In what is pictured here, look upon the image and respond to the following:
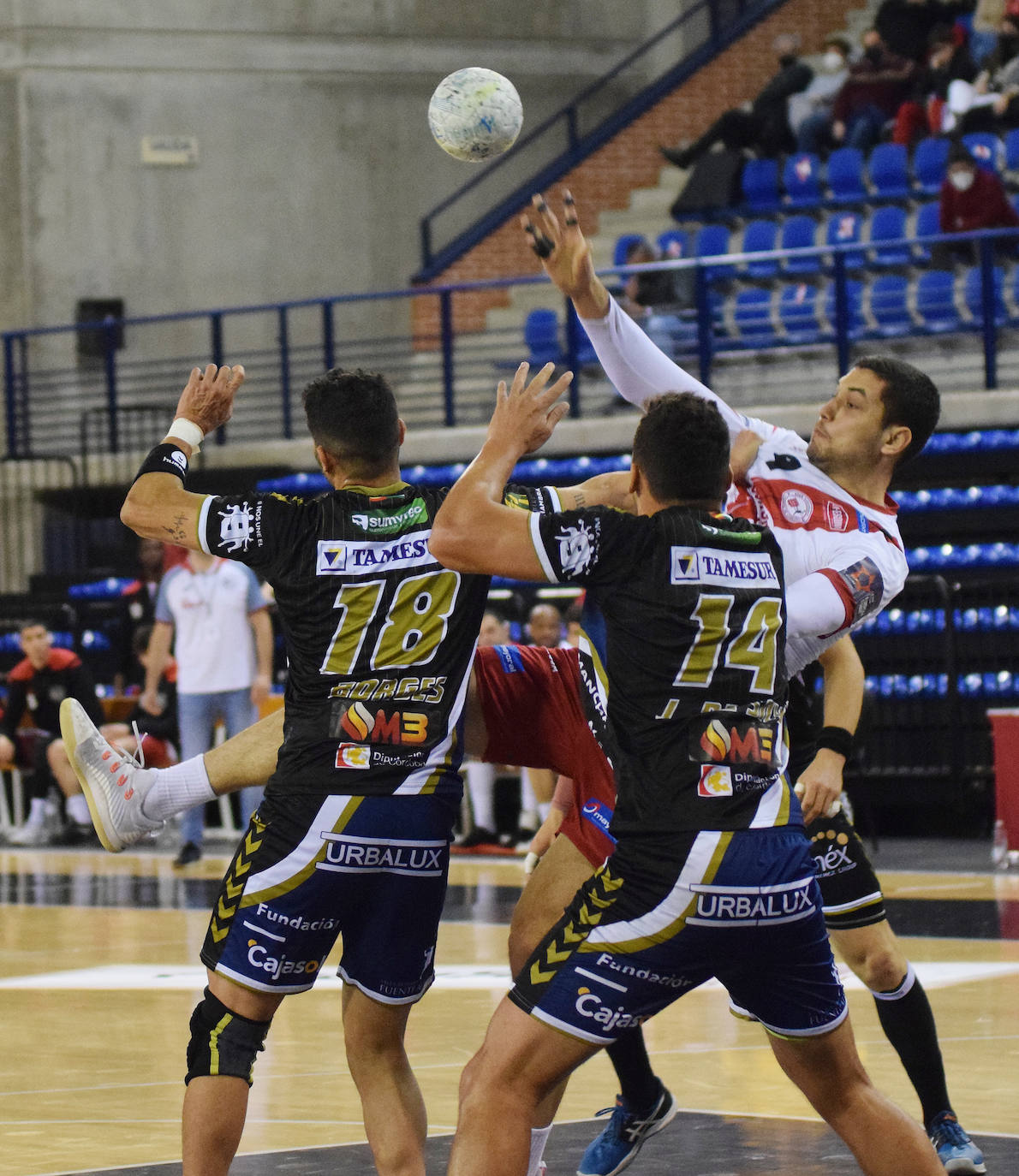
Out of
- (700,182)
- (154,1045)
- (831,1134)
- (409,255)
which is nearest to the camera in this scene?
(831,1134)

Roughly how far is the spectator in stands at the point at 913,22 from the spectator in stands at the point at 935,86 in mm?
511

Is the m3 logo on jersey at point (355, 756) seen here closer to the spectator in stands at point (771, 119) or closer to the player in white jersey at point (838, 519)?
the player in white jersey at point (838, 519)

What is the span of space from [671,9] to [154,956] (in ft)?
57.0

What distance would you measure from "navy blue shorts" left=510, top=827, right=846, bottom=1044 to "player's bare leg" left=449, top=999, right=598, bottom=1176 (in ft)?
0.13

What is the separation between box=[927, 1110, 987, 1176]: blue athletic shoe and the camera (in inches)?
215

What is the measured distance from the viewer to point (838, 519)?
5.43 metres

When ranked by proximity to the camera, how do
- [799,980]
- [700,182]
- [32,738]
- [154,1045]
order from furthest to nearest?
[700,182] < [32,738] < [154,1045] < [799,980]

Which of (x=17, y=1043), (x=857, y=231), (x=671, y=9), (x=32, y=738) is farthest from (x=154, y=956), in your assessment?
(x=671, y=9)

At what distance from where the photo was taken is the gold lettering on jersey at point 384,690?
16.1ft

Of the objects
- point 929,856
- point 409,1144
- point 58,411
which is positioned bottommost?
point 929,856

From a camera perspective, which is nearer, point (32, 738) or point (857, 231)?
point (32, 738)

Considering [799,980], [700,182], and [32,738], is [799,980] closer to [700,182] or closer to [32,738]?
[32,738]

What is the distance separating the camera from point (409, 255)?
23703mm

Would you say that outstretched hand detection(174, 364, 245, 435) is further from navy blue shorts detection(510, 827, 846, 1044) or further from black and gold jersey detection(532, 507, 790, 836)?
navy blue shorts detection(510, 827, 846, 1044)
